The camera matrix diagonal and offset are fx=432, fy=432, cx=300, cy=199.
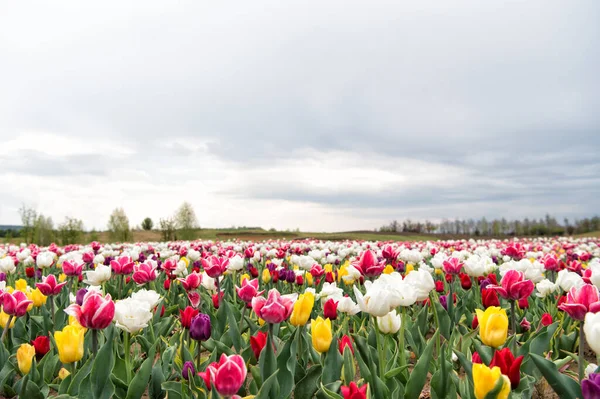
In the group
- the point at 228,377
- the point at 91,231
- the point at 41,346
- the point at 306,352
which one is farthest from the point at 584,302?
the point at 91,231

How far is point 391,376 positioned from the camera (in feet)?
9.54

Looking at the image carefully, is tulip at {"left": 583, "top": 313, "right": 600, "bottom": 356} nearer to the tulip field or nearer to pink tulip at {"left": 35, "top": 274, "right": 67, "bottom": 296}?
the tulip field

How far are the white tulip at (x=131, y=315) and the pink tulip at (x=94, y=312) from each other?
Result: 0.34 metres

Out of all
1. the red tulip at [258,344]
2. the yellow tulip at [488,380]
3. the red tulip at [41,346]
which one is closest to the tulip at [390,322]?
the red tulip at [258,344]

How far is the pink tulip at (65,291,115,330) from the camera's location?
2.74m

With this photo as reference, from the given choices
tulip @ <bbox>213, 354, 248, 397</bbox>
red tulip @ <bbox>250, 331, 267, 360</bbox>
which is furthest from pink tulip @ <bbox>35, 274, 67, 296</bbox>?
tulip @ <bbox>213, 354, 248, 397</bbox>

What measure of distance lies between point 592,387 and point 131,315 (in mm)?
2814

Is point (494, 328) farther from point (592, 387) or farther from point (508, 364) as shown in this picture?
point (592, 387)

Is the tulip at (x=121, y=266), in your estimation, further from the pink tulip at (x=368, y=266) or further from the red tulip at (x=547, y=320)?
the red tulip at (x=547, y=320)

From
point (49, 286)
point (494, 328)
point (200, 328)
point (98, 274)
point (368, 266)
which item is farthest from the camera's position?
point (98, 274)

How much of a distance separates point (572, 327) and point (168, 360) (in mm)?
4436

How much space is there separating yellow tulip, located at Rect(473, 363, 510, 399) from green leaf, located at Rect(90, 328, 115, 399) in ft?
6.92

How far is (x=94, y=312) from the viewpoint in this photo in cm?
275

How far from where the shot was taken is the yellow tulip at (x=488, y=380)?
2.03 metres
